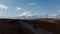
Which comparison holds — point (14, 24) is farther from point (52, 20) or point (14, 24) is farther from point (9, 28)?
point (52, 20)

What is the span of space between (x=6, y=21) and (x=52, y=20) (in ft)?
5.01

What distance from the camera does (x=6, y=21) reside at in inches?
143

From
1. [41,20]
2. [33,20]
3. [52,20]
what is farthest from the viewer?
[33,20]

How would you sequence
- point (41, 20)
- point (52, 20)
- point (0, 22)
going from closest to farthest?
1. point (52, 20)
2. point (41, 20)
3. point (0, 22)

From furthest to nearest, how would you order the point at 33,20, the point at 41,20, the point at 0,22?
1. the point at 0,22
2. the point at 33,20
3. the point at 41,20

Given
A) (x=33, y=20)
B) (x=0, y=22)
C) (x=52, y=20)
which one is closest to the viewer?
(x=52, y=20)

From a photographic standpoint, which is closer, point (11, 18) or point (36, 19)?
point (36, 19)

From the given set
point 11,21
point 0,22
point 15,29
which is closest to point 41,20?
point 15,29

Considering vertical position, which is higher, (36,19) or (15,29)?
(36,19)

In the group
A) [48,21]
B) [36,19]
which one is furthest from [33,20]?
[48,21]

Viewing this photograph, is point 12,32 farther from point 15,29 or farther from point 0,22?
point 0,22

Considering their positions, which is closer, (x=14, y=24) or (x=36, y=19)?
(x=36, y=19)

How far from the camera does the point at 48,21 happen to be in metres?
2.95

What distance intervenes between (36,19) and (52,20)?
21.1 inches
